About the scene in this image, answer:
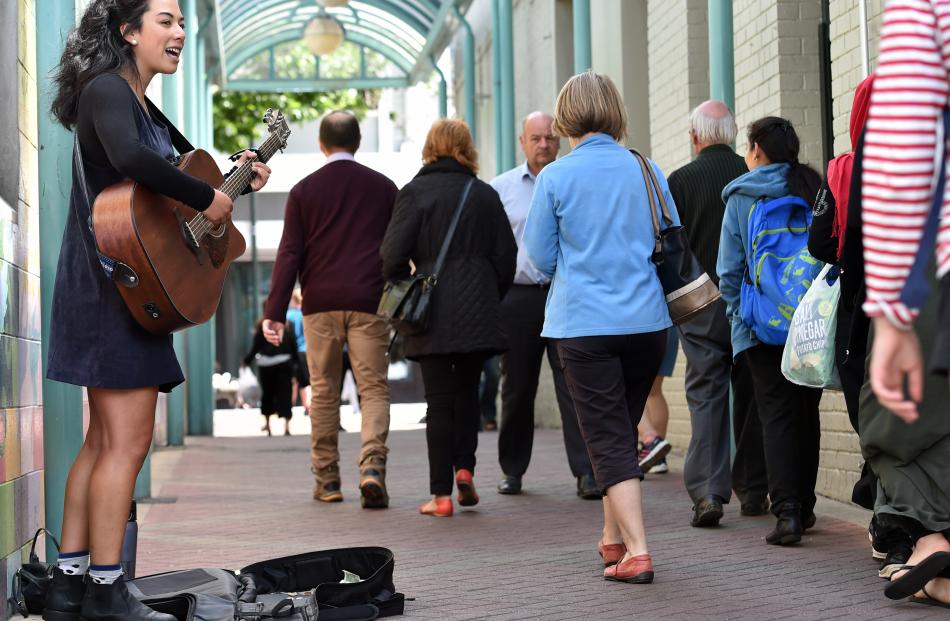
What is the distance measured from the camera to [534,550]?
6.42 metres

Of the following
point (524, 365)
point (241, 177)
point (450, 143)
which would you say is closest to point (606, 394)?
point (241, 177)

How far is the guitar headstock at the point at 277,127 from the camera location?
216 inches

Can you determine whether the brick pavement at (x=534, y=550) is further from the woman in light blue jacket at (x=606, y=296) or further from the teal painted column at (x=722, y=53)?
the teal painted column at (x=722, y=53)

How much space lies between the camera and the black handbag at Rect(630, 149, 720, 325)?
5.54 m

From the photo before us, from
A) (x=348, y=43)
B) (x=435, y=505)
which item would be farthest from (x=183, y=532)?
(x=348, y=43)

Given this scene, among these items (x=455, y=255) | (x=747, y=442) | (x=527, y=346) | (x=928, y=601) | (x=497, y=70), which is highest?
(x=497, y=70)

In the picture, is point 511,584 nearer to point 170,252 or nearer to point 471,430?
point 170,252

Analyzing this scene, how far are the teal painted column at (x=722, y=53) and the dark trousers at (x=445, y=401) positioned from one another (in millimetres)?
2201

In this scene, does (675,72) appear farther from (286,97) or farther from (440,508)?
(286,97)

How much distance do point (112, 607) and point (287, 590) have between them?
36.2 inches

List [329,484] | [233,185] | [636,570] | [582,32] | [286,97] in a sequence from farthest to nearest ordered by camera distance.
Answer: [286,97]
[582,32]
[329,484]
[636,570]
[233,185]

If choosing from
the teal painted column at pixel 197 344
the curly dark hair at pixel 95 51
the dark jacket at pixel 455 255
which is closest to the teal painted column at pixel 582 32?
the dark jacket at pixel 455 255

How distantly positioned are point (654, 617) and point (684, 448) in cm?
609

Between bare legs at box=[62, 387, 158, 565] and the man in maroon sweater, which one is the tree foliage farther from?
bare legs at box=[62, 387, 158, 565]
